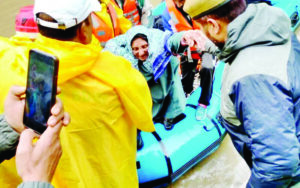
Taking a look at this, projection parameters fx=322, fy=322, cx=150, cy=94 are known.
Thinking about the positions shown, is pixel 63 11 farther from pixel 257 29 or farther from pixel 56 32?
pixel 257 29

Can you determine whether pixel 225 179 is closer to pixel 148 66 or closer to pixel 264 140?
pixel 148 66

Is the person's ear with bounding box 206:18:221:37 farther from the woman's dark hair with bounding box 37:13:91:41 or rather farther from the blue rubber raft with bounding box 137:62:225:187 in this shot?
the blue rubber raft with bounding box 137:62:225:187

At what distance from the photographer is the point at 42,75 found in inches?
39.4

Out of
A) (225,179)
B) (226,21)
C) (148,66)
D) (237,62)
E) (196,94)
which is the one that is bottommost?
(225,179)

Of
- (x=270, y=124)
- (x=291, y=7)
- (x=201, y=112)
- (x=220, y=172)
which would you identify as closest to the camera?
(x=270, y=124)

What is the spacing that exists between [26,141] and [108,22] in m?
2.32

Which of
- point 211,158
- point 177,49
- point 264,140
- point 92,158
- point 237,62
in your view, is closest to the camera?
point 264,140

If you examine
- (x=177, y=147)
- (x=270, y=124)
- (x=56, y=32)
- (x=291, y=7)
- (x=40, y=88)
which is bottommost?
(x=177, y=147)

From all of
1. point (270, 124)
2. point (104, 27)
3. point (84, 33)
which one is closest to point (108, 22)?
point (104, 27)

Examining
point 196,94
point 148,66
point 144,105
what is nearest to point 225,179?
point 196,94

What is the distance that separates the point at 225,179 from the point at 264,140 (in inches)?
62.6

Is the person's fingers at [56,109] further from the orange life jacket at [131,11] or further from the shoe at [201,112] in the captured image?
the orange life jacket at [131,11]

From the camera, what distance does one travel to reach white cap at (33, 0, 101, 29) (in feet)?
4.03

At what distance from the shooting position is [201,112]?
286 centimetres
